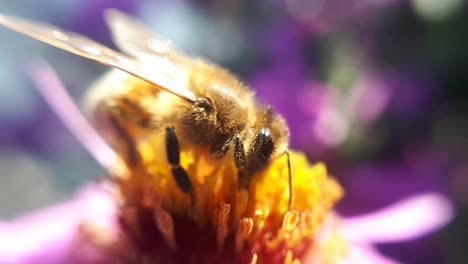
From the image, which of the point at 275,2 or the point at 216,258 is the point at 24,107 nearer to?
the point at 275,2

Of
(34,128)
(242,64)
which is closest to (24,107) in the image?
(34,128)

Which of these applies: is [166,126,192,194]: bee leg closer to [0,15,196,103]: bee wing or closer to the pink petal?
[0,15,196,103]: bee wing

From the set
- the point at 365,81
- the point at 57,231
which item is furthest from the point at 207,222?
the point at 365,81

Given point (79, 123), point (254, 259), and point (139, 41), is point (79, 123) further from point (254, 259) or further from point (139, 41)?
point (254, 259)

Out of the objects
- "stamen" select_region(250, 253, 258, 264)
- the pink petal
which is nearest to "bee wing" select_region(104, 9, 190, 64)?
"stamen" select_region(250, 253, 258, 264)

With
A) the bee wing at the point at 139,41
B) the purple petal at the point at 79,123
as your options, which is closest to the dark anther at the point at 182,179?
the bee wing at the point at 139,41

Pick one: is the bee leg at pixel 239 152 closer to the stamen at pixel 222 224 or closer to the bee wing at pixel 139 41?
the stamen at pixel 222 224
